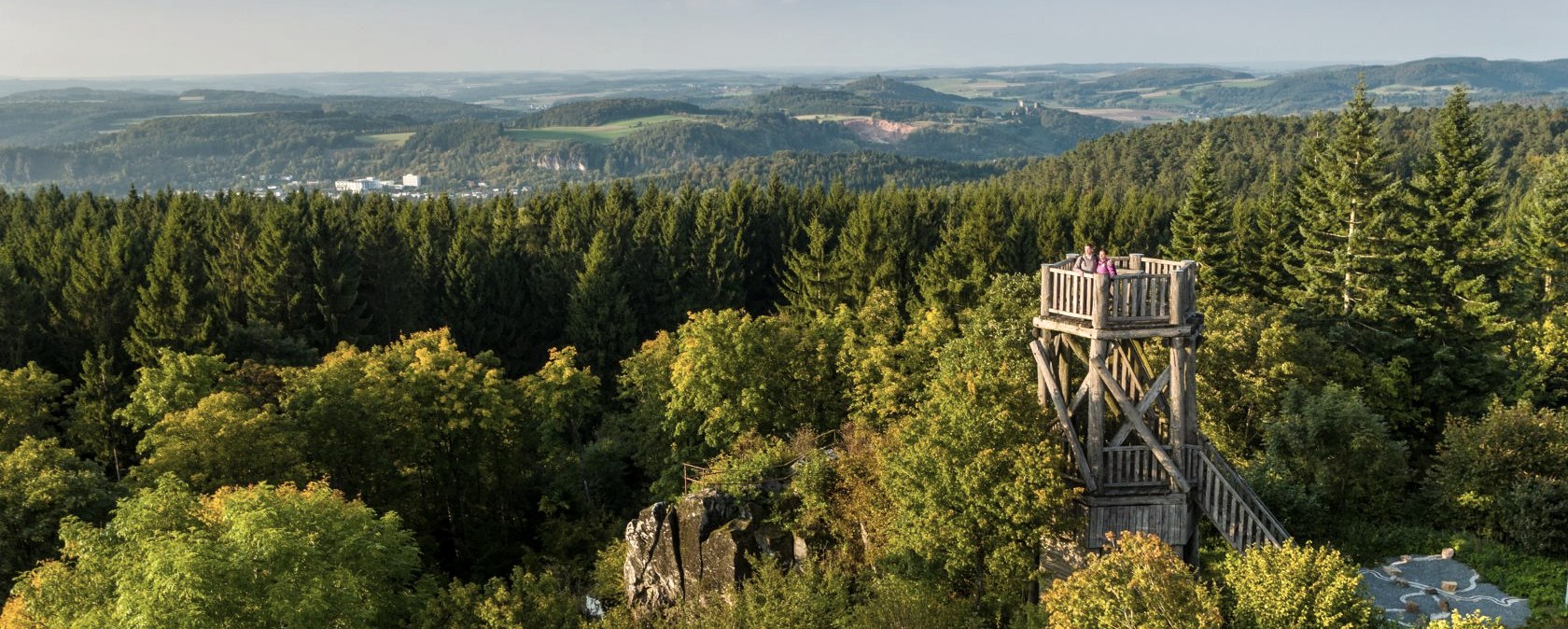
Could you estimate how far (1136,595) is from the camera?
14625 mm

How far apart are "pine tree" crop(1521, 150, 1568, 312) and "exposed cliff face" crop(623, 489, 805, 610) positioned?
40.6 m

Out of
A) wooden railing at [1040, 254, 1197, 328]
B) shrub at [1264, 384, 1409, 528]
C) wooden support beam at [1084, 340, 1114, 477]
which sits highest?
wooden railing at [1040, 254, 1197, 328]

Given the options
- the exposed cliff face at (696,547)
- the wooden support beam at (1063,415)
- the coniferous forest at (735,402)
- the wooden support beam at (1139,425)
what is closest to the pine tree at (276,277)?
the coniferous forest at (735,402)

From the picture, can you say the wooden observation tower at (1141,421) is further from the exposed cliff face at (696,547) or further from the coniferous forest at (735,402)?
the exposed cliff face at (696,547)

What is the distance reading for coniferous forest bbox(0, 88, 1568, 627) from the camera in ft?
67.2

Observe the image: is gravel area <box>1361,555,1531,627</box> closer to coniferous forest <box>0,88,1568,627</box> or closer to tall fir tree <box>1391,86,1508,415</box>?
coniferous forest <box>0,88,1568,627</box>

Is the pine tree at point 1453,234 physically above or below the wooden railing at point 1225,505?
above

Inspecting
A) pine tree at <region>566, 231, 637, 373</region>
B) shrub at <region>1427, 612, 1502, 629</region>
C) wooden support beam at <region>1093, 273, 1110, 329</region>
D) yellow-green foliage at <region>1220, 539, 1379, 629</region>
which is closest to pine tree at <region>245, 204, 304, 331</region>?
pine tree at <region>566, 231, 637, 373</region>

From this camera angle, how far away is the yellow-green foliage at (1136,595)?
1409cm

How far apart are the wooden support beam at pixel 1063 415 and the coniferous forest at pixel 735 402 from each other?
17.2 inches

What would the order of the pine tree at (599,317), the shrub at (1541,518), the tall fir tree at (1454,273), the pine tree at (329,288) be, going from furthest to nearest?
the pine tree at (599,317)
the pine tree at (329,288)
the tall fir tree at (1454,273)
the shrub at (1541,518)

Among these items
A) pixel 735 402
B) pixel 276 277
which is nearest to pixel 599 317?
pixel 276 277

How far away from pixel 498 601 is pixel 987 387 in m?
14.8

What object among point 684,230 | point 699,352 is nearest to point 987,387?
point 699,352
